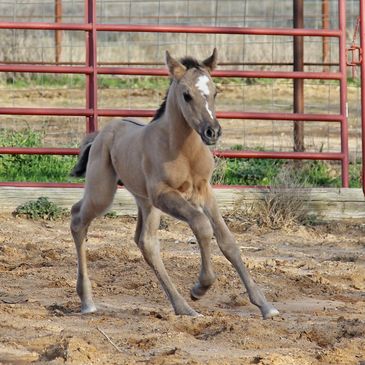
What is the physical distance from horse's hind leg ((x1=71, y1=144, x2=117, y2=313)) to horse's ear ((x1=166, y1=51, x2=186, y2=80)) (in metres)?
0.85

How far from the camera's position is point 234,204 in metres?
10.9

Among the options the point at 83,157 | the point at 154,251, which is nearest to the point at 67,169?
the point at 83,157

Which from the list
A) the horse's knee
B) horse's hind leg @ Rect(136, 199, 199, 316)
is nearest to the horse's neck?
the horse's knee

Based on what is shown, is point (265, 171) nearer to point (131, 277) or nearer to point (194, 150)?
point (131, 277)

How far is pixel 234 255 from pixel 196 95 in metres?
1.01

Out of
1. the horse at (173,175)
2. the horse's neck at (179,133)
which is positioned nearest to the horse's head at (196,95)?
the horse at (173,175)

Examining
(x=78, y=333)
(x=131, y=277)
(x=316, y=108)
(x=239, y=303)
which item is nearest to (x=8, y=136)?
(x=131, y=277)

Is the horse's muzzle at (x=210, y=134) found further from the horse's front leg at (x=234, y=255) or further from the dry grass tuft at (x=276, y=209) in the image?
the dry grass tuft at (x=276, y=209)

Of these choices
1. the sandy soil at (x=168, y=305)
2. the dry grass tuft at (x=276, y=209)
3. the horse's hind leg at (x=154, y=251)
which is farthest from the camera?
the dry grass tuft at (x=276, y=209)

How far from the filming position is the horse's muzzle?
687 cm

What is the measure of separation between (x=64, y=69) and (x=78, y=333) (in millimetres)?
4721

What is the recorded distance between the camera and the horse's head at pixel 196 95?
693 cm

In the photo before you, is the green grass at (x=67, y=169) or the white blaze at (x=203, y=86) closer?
the white blaze at (x=203, y=86)

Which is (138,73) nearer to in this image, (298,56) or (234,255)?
(298,56)
